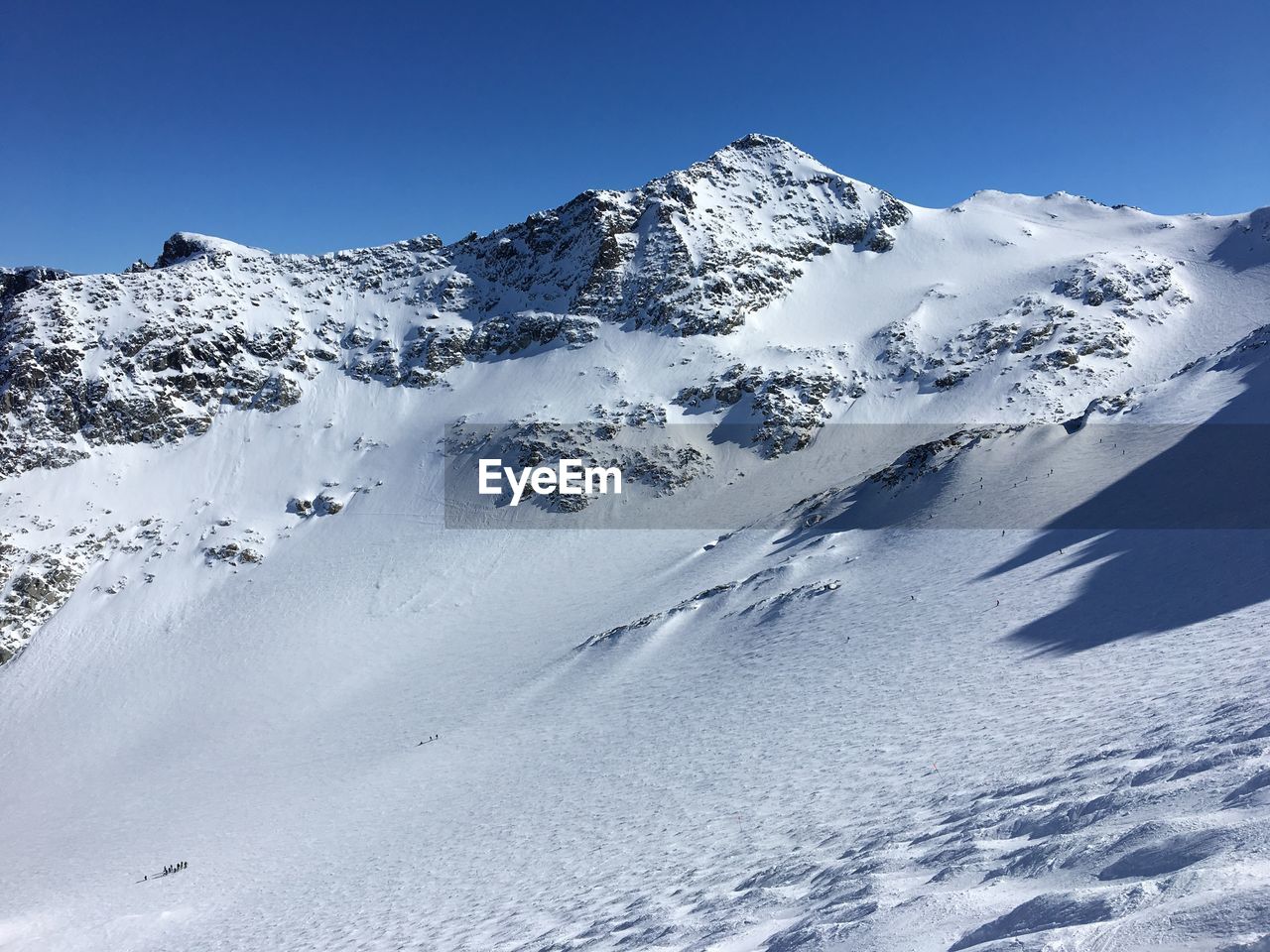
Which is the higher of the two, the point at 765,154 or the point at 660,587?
the point at 765,154

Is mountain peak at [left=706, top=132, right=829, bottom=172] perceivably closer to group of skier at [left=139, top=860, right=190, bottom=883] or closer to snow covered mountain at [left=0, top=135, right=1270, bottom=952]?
snow covered mountain at [left=0, top=135, right=1270, bottom=952]

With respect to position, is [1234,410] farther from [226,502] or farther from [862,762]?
[226,502]

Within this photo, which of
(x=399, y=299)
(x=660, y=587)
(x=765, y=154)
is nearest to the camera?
(x=660, y=587)

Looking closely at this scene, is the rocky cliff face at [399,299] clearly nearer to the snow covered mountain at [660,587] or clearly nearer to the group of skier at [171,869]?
the snow covered mountain at [660,587]

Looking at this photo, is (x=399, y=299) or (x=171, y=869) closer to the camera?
(x=171, y=869)

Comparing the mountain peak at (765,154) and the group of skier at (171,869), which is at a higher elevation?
the mountain peak at (765,154)

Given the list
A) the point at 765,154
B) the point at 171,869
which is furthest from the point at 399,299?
the point at 171,869

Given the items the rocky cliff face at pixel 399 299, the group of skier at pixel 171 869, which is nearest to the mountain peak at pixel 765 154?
the rocky cliff face at pixel 399 299

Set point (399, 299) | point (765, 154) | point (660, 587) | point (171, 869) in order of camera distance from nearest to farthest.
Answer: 1. point (171, 869)
2. point (660, 587)
3. point (399, 299)
4. point (765, 154)

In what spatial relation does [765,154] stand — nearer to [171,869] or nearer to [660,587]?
[660,587]
